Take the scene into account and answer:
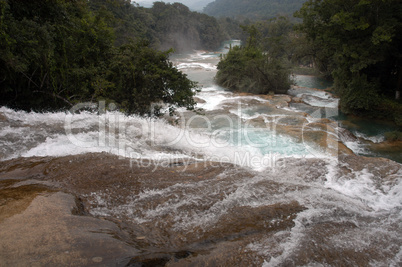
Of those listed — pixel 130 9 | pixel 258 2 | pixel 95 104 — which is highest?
pixel 258 2

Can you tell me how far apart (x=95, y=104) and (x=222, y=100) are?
822 centimetres

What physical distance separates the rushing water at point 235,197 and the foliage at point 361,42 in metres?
5.12

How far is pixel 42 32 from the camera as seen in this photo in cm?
637

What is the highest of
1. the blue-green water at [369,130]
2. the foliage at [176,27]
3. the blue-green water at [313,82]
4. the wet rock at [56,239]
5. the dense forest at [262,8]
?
the dense forest at [262,8]

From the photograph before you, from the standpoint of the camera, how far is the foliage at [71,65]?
6.20 metres

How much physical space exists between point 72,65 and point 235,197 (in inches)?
287

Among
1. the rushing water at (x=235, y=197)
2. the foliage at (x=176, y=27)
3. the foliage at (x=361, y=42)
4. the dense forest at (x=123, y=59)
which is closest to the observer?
the rushing water at (x=235, y=197)

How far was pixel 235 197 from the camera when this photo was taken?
12.3ft

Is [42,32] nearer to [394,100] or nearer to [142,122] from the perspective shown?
[142,122]

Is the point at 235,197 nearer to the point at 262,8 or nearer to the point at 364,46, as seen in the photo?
the point at 364,46

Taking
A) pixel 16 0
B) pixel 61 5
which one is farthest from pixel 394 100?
pixel 16 0

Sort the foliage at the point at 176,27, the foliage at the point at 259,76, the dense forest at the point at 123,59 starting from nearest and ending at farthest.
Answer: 1. the dense forest at the point at 123,59
2. the foliage at the point at 259,76
3. the foliage at the point at 176,27

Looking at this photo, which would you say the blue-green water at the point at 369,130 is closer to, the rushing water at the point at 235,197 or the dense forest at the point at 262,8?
the rushing water at the point at 235,197

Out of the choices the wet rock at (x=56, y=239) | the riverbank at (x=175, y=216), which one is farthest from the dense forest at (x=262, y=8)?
the wet rock at (x=56, y=239)
